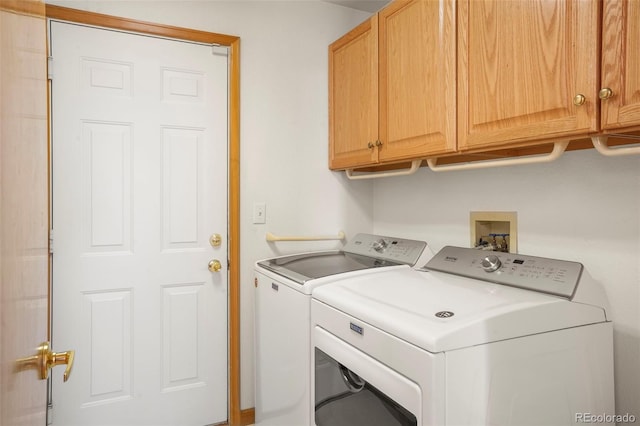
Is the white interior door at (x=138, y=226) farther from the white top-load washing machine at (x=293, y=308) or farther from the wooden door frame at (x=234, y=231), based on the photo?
the white top-load washing machine at (x=293, y=308)

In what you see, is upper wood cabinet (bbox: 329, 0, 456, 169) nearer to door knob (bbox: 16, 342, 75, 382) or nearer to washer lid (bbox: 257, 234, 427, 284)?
washer lid (bbox: 257, 234, 427, 284)

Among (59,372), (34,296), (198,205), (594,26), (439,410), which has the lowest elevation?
(59,372)

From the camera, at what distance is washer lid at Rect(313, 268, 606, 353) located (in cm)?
96

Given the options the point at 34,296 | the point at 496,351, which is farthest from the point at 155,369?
the point at 496,351

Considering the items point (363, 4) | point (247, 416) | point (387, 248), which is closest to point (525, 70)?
point (387, 248)

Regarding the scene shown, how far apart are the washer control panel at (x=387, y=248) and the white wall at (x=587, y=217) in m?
0.22

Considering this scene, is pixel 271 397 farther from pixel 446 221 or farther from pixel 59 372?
pixel 446 221

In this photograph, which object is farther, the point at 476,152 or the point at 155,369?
the point at 155,369

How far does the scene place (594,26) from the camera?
104 centimetres

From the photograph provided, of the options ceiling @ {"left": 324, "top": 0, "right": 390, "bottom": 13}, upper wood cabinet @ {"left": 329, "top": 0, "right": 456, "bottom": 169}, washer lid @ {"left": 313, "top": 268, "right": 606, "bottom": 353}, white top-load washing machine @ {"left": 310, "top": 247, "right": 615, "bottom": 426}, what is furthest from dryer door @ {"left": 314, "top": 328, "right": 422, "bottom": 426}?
ceiling @ {"left": 324, "top": 0, "right": 390, "bottom": 13}

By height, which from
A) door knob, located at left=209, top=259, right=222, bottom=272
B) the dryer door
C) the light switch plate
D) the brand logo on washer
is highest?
the light switch plate

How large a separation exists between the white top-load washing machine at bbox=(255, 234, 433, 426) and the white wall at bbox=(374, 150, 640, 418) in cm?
38

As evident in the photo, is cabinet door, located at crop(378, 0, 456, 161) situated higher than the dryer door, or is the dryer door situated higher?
cabinet door, located at crop(378, 0, 456, 161)

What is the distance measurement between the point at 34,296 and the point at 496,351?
38.7 inches
